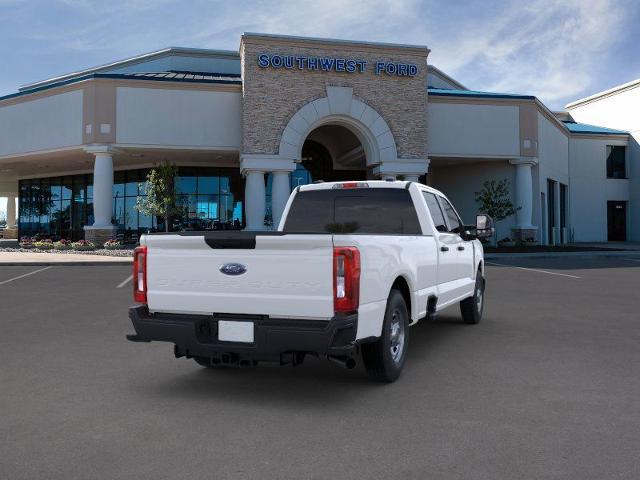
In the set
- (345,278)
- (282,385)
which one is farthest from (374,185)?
(282,385)

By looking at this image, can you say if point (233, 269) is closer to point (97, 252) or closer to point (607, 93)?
point (97, 252)

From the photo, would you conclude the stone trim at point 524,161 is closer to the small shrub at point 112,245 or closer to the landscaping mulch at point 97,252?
the landscaping mulch at point 97,252

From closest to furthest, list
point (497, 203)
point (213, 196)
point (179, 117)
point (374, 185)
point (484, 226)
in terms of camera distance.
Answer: point (374, 185) < point (484, 226) < point (179, 117) < point (497, 203) < point (213, 196)

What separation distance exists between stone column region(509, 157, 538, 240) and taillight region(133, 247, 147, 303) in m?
28.7

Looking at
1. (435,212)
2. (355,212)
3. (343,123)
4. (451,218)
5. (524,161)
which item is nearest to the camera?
(355,212)

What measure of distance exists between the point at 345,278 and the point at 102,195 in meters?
26.5

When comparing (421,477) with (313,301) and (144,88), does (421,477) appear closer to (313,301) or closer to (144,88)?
(313,301)

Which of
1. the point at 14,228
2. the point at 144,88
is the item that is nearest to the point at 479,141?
the point at 144,88

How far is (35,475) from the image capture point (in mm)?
3502

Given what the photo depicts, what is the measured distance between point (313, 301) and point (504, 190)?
92.0ft

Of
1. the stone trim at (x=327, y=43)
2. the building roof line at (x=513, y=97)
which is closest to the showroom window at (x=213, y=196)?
the stone trim at (x=327, y=43)

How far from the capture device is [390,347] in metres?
5.59

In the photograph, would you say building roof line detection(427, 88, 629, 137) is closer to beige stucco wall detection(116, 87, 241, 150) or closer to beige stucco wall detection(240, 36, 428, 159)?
beige stucco wall detection(240, 36, 428, 159)

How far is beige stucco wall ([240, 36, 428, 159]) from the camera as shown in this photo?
27.5 m
